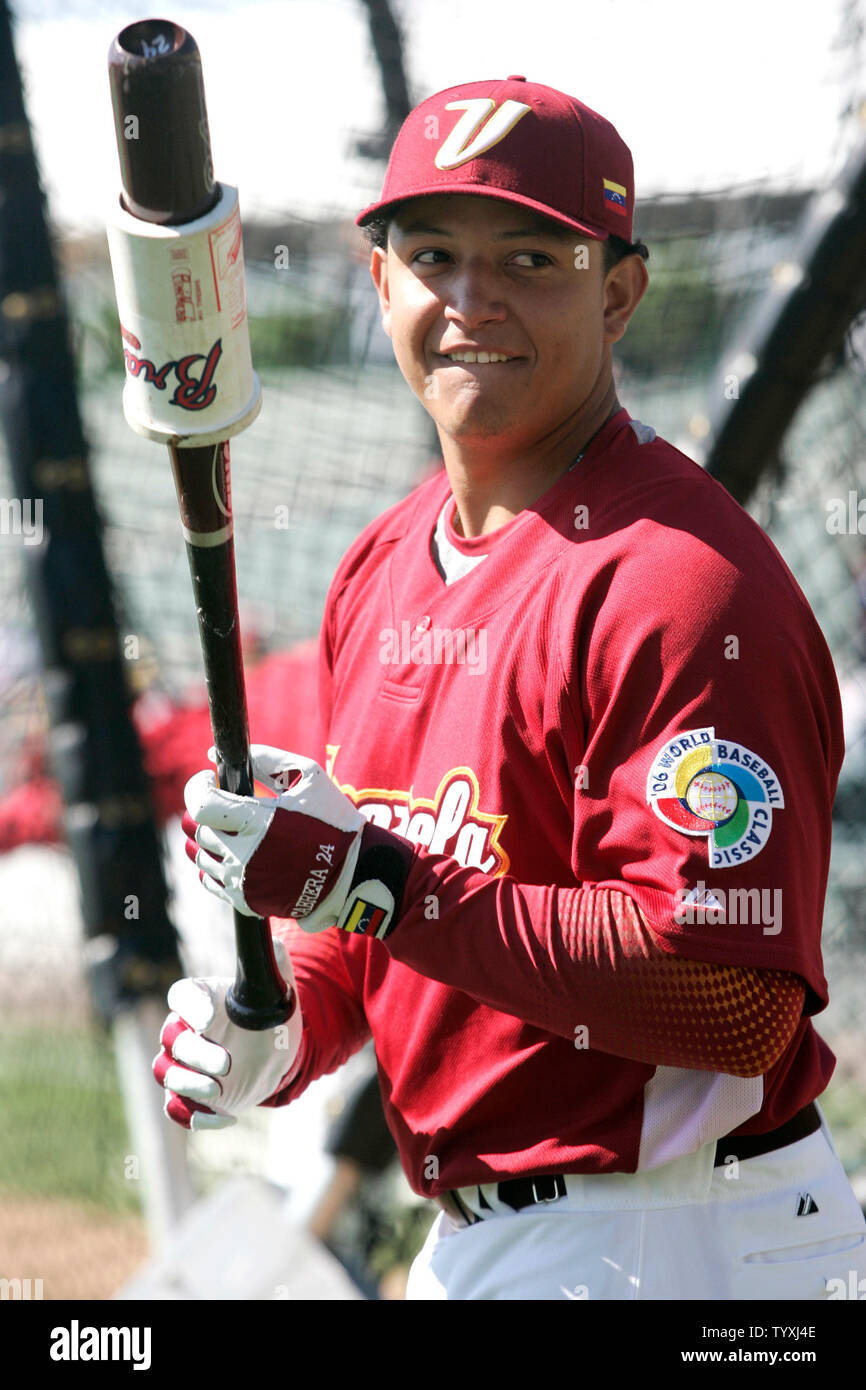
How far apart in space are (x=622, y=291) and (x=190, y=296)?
674 mm

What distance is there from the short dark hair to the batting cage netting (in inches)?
38.8

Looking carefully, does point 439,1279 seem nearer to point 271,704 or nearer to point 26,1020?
point 271,704

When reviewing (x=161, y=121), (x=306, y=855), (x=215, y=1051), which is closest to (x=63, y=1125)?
(x=215, y=1051)

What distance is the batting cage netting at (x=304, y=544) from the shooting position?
9.66 ft

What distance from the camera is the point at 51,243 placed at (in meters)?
2.75

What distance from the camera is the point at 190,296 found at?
1.24 metres

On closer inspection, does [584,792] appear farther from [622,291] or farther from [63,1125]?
[63,1125]

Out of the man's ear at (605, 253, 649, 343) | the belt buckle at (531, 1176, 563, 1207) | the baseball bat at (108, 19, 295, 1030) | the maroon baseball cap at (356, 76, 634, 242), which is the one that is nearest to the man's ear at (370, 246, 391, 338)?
the maroon baseball cap at (356, 76, 634, 242)

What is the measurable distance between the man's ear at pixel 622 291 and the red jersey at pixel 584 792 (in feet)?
0.41

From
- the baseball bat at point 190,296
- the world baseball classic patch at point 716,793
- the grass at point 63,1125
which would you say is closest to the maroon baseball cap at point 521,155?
the baseball bat at point 190,296

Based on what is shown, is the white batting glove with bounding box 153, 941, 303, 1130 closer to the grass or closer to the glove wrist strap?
the glove wrist strap

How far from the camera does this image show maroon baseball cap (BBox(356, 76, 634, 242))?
→ 5.10 feet

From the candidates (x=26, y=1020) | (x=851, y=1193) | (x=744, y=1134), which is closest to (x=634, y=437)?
(x=744, y=1134)
